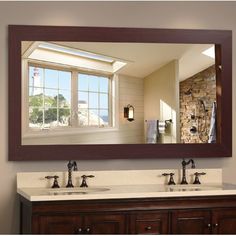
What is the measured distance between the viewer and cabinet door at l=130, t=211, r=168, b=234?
9.89 ft

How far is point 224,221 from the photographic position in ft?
10.3

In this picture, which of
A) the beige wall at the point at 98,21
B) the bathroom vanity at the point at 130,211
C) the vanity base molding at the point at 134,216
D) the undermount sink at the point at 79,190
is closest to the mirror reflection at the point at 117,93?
the beige wall at the point at 98,21

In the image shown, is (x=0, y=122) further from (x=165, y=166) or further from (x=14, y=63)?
(x=165, y=166)

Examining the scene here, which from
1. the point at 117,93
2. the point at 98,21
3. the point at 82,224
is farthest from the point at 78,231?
the point at 98,21

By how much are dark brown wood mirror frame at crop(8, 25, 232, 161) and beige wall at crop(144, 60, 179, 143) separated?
19 cm

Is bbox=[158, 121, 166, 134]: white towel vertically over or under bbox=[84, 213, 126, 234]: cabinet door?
over

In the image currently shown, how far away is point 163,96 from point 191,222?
3.44 feet

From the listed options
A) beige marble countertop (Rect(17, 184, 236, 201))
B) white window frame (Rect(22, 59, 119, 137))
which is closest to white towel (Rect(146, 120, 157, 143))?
white window frame (Rect(22, 59, 119, 137))

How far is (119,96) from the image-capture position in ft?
11.8

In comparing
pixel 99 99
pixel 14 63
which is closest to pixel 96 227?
pixel 99 99

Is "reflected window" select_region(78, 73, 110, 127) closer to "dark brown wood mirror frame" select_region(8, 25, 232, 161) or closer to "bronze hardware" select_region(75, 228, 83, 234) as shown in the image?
"dark brown wood mirror frame" select_region(8, 25, 232, 161)

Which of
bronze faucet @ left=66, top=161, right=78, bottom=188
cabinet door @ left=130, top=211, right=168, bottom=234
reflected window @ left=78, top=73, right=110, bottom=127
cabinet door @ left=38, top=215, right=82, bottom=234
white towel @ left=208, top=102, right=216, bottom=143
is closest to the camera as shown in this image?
cabinet door @ left=38, top=215, right=82, bottom=234

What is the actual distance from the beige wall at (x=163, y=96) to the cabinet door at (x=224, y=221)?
74cm

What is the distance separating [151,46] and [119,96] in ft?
1.59
